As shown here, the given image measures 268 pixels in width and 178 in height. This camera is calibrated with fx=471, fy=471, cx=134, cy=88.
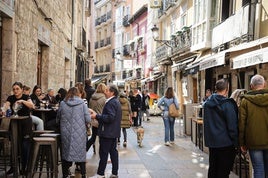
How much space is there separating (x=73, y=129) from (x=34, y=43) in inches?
205

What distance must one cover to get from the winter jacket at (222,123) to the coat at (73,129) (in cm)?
220

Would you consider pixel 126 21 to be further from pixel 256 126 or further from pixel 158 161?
pixel 256 126

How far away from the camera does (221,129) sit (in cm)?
650

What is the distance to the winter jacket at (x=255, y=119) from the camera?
20.5 ft

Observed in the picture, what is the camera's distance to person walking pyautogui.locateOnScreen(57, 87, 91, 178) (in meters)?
7.71

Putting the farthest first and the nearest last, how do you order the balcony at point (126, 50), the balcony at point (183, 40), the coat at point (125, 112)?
the balcony at point (126, 50) → the balcony at point (183, 40) → the coat at point (125, 112)

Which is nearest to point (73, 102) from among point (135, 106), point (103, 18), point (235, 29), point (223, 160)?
Answer: point (223, 160)

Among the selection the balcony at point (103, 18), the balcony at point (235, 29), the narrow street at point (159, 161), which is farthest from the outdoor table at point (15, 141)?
the balcony at point (103, 18)

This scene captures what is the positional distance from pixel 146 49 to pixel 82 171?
36956 mm

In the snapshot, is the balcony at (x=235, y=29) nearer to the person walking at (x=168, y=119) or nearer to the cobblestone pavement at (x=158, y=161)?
the person walking at (x=168, y=119)

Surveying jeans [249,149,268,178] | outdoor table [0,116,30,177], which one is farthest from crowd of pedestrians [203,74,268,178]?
outdoor table [0,116,30,177]

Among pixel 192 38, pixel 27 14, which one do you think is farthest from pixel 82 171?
pixel 192 38

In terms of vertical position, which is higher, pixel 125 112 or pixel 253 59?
pixel 253 59

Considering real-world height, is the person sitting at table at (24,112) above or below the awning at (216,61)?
below
